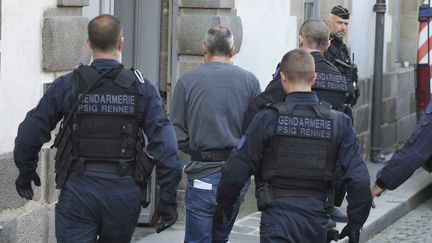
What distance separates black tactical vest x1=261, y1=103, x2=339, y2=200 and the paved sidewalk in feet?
10.5

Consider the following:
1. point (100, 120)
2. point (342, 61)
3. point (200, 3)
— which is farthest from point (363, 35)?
point (100, 120)

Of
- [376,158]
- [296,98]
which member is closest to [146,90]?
[296,98]

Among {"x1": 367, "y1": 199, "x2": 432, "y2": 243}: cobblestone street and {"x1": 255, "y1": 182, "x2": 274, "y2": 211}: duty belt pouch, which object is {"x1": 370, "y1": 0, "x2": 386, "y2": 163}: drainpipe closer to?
{"x1": 367, "y1": 199, "x2": 432, "y2": 243}: cobblestone street

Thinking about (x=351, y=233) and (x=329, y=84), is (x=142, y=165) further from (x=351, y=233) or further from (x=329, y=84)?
(x=329, y=84)

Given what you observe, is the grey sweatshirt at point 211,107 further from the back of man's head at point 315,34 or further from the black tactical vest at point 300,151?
the black tactical vest at point 300,151

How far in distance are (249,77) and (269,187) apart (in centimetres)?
168

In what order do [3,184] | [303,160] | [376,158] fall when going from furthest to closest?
[376,158] → [3,184] → [303,160]

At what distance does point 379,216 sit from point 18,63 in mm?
4634

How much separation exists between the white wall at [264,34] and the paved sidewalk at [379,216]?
1.36 metres

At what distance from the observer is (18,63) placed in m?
6.95

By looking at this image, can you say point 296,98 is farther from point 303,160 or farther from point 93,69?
point 93,69

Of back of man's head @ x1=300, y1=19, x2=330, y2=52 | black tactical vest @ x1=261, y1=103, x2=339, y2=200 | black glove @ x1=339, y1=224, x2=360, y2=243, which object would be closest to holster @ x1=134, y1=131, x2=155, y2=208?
black tactical vest @ x1=261, y1=103, x2=339, y2=200

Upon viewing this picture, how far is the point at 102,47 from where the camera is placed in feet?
19.2

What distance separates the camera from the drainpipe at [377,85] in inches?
560
